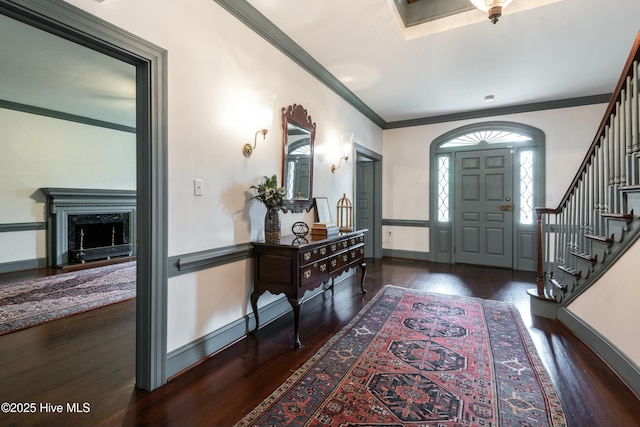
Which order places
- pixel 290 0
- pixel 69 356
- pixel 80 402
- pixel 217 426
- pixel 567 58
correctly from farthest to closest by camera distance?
pixel 567 58 < pixel 290 0 < pixel 69 356 < pixel 80 402 < pixel 217 426

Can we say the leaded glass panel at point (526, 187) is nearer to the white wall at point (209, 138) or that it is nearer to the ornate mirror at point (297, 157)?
the ornate mirror at point (297, 157)

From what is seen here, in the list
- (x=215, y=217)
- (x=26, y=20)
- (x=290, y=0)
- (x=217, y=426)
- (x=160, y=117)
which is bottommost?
(x=217, y=426)

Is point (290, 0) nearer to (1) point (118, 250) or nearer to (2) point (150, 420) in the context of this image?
(2) point (150, 420)

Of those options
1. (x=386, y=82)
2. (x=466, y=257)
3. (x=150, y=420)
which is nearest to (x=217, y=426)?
(x=150, y=420)

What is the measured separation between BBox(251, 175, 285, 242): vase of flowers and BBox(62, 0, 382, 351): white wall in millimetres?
121

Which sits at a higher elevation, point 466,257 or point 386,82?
point 386,82

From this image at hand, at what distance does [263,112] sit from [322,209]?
1448 mm

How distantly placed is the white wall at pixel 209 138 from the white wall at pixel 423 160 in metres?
3.50

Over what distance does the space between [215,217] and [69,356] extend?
1.41m

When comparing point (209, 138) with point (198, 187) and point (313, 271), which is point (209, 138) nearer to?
point (198, 187)

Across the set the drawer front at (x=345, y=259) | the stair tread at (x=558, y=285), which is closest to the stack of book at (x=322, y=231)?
the drawer front at (x=345, y=259)

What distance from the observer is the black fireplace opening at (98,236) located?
17.0ft

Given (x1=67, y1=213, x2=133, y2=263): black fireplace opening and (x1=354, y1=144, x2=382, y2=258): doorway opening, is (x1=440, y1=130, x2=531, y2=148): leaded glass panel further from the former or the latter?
(x1=67, y1=213, x2=133, y2=263): black fireplace opening

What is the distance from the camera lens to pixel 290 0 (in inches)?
95.9
